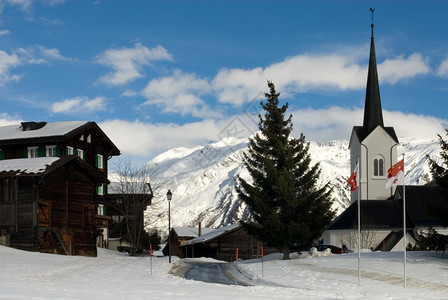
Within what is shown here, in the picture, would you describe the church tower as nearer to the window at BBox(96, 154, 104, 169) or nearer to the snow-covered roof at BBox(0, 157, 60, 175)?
the window at BBox(96, 154, 104, 169)

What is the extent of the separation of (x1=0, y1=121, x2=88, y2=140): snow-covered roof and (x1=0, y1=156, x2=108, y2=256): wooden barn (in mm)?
9640

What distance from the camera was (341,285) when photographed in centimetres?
2678

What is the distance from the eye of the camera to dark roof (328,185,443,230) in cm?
7156

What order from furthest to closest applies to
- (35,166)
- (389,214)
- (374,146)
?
(374,146) < (389,214) < (35,166)

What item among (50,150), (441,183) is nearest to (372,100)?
(50,150)

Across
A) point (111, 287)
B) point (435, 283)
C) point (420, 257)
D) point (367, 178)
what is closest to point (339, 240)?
point (367, 178)

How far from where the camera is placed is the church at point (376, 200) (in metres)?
70.4

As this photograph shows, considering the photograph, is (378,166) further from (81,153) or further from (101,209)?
(81,153)

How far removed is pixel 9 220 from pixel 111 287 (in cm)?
2364

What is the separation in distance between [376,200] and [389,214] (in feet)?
11.0

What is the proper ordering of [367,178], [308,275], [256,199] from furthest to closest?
[367,178], [256,199], [308,275]

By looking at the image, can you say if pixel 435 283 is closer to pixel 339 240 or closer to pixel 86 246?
pixel 86 246

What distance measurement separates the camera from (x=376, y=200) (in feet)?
255

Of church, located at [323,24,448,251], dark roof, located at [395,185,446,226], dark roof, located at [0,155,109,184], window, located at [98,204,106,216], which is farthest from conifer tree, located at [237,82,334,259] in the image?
dark roof, located at [395,185,446,226]
